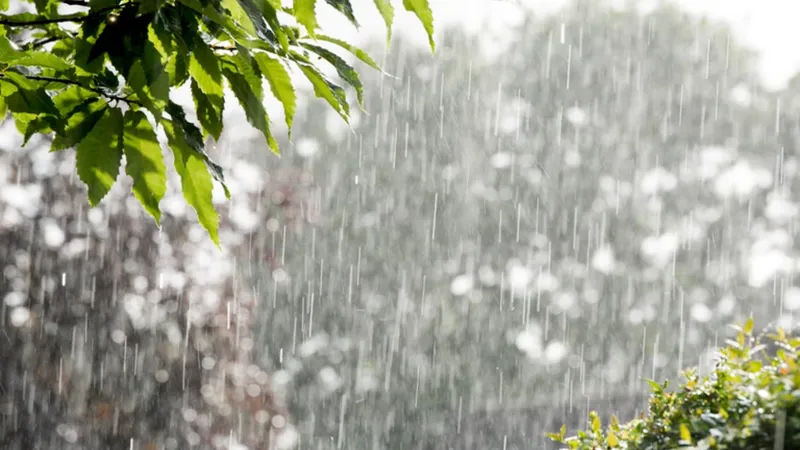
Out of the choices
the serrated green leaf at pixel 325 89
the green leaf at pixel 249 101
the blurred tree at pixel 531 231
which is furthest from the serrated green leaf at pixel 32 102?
the blurred tree at pixel 531 231

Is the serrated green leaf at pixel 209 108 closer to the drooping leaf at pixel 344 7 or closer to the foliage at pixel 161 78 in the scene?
the foliage at pixel 161 78

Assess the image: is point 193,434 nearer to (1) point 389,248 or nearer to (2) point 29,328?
(2) point 29,328

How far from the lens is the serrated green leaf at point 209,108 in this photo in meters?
1.17

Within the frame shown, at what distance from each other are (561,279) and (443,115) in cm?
454

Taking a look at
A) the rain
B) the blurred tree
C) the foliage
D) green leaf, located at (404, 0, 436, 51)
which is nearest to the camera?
the foliage

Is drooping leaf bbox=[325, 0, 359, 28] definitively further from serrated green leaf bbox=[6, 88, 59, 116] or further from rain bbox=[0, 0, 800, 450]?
rain bbox=[0, 0, 800, 450]

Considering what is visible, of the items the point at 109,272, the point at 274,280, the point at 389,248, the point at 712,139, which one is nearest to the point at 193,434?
the point at 109,272

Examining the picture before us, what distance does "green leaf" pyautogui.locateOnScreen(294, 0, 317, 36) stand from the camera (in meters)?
1.06

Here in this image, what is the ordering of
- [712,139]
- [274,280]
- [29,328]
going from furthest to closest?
[712,139] → [274,280] → [29,328]

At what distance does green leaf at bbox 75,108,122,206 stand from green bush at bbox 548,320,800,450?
39.4 inches

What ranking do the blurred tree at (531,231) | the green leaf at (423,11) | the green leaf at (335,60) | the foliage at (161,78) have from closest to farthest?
1. the foliage at (161,78)
2. the green leaf at (423,11)
3. the green leaf at (335,60)
4. the blurred tree at (531,231)

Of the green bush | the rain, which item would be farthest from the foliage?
the rain

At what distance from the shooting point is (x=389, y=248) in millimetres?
16844

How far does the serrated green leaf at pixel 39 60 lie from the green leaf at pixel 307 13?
1.29ft
